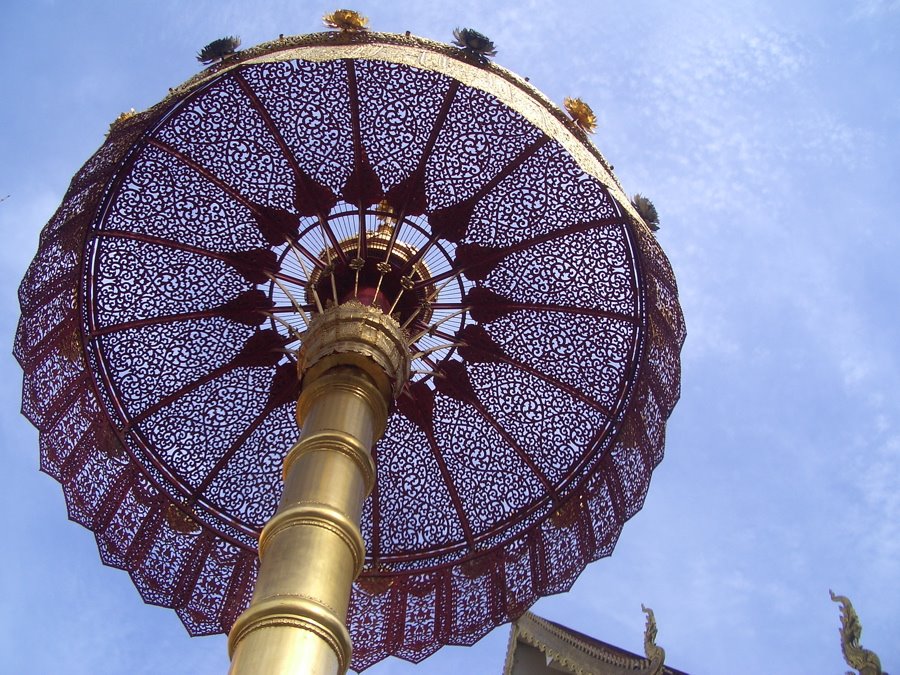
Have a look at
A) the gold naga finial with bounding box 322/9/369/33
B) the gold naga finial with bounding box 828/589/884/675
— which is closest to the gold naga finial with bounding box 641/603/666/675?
the gold naga finial with bounding box 828/589/884/675

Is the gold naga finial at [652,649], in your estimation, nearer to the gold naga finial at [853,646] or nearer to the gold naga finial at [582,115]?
the gold naga finial at [853,646]

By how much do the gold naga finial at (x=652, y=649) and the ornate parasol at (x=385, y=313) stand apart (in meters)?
2.88

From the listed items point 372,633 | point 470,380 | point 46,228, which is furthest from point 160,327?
point 372,633

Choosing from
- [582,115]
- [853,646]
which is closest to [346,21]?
[582,115]

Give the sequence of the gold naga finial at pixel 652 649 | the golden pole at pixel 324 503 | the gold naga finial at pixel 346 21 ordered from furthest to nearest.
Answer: the gold naga finial at pixel 652 649 → the gold naga finial at pixel 346 21 → the golden pole at pixel 324 503

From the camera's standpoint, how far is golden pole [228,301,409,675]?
5.91m

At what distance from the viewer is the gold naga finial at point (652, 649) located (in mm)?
12492

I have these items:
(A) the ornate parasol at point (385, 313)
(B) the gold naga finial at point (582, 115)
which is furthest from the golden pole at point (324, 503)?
(B) the gold naga finial at point (582, 115)

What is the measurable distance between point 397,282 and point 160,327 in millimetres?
2919

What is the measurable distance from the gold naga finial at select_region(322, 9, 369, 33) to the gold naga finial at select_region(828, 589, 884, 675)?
856cm

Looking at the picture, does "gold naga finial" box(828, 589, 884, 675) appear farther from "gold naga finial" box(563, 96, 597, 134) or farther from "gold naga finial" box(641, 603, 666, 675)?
"gold naga finial" box(563, 96, 597, 134)

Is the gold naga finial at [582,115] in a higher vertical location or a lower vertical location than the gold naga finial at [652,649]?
higher

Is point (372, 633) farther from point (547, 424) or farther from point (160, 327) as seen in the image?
point (160, 327)

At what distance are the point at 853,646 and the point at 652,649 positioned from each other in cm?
283
